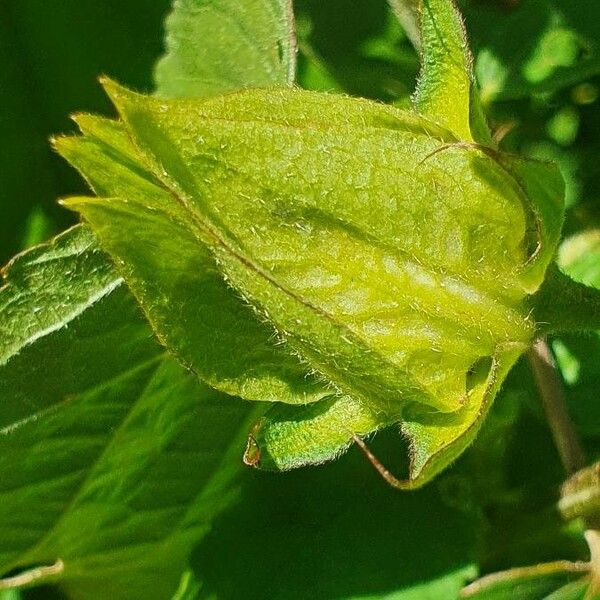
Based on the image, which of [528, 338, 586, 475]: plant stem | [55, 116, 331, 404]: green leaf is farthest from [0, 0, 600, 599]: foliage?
[528, 338, 586, 475]: plant stem

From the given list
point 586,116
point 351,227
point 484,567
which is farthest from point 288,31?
point 484,567

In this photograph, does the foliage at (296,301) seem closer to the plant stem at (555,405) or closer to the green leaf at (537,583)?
the green leaf at (537,583)

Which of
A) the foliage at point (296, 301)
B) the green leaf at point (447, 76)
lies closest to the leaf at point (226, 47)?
the foliage at point (296, 301)

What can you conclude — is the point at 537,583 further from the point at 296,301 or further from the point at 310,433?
the point at 296,301

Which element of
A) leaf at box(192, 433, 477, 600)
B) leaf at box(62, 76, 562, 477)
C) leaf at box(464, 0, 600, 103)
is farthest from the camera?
leaf at box(464, 0, 600, 103)

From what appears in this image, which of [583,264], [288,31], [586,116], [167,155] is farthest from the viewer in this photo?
[586,116]

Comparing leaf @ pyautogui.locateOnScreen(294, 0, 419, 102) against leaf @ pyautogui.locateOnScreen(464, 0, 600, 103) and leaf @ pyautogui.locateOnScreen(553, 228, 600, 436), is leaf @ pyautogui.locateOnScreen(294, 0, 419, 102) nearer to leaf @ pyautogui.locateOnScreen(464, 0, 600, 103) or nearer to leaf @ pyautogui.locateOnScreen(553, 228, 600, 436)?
leaf @ pyautogui.locateOnScreen(464, 0, 600, 103)

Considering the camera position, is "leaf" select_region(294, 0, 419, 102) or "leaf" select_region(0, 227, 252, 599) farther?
"leaf" select_region(294, 0, 419, 102)

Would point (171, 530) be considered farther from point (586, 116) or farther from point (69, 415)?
point (586, 116)
